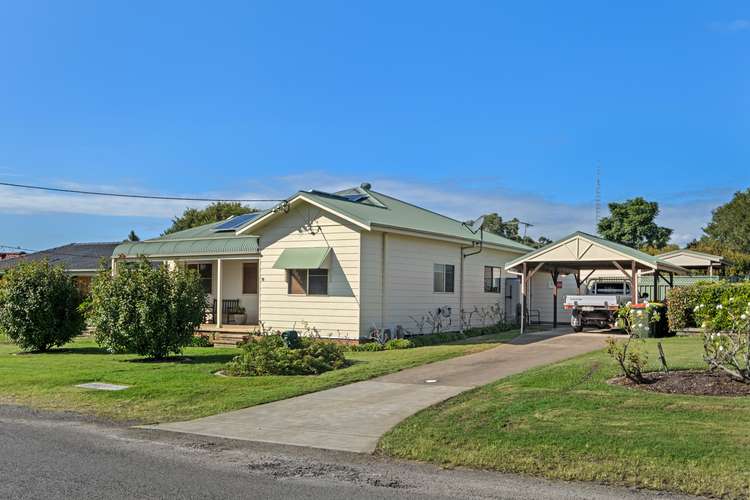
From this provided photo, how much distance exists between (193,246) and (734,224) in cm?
5372

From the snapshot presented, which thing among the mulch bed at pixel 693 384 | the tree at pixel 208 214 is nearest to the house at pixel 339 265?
the mulch bed at pixel 693 384

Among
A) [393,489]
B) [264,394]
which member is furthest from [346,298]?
[393,489]

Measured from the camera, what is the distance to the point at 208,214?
61.4 m

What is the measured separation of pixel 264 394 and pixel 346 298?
8293 millimetres

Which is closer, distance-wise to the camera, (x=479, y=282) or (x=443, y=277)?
(x=443, y=277)

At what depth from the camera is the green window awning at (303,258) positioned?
20.8m

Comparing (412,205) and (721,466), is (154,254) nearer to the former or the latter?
(412,205)

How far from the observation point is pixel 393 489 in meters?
6.88

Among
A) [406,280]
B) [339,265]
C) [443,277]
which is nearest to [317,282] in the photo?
[339,265]

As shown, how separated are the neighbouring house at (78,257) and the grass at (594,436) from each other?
93.2 ft

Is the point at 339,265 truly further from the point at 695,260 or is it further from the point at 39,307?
the point at 695,260

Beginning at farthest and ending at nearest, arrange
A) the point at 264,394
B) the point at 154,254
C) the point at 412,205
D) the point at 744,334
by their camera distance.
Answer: the point at 412,205 < the point at 154,254 < the point at 264,394 < the point at 744,334

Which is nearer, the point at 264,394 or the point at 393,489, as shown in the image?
the point at 393,489

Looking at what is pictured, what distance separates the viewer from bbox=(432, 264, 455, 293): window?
23734mm
